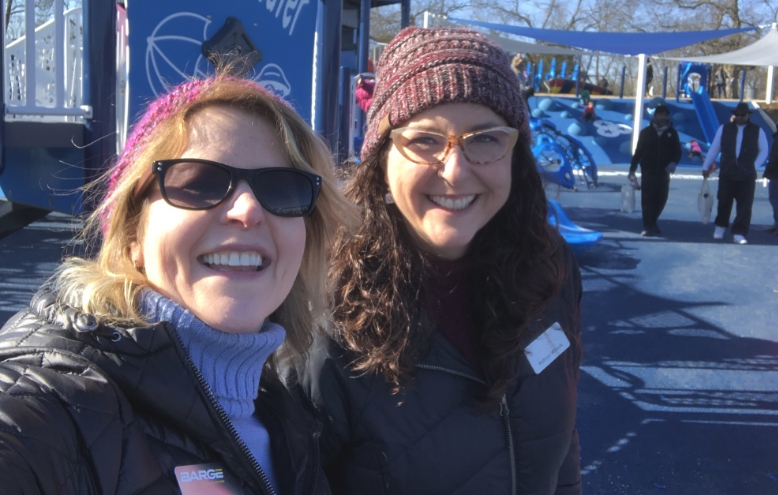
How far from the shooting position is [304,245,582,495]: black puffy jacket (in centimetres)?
150

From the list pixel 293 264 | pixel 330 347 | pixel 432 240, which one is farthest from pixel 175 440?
pixel 432 240

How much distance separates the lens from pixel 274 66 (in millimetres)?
3486

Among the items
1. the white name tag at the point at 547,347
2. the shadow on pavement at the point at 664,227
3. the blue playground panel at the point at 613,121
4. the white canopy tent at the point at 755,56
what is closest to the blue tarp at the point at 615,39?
the white canopy tent at the point at 755,56

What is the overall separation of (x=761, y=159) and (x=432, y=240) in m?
9.87

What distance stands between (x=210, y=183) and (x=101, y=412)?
425 mm

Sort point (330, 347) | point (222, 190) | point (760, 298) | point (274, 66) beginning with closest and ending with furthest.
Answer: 1. point (222, 190)
2. point (330, 347)
3. point (274, 66)
4. point (760, 298)

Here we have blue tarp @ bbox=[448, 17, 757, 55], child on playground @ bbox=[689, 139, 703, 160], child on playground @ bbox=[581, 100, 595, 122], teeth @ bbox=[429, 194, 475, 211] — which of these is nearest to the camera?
teeth @ bbox=[429, 194, 475, 211]

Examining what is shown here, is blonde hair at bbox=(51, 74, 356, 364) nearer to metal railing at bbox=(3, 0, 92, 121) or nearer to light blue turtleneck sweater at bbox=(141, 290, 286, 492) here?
light blue turtleneck sweater at bbox=(141, 290, 286, 492)

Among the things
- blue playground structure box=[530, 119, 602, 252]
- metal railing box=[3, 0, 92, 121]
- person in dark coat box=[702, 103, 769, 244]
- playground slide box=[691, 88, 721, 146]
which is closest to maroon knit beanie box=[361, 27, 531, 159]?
metal railing box=[3, 0, 92, 121]

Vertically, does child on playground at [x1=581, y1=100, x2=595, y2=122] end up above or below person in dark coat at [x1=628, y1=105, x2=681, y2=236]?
above

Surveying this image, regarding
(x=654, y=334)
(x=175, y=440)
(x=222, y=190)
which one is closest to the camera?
(x=175, y=440)

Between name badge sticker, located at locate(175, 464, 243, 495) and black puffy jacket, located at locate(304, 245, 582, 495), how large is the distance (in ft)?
1.31

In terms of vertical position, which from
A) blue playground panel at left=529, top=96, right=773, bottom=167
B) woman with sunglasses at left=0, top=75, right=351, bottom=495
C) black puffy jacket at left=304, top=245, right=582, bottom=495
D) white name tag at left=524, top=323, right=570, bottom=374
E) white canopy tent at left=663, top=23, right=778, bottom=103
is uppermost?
white canopy tent at left=663, top=23, right=778, bottom=103

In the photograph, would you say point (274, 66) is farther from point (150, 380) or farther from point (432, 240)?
point (150, 380)
